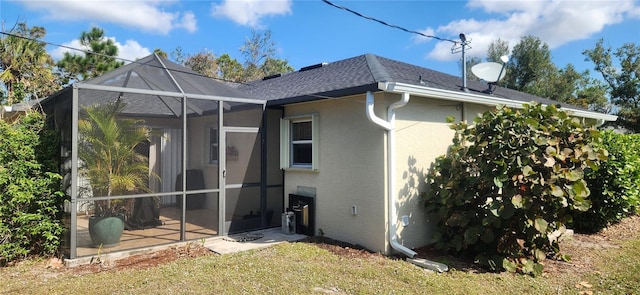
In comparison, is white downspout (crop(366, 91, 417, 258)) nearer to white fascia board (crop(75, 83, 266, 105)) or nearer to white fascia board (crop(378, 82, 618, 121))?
white fascia board (crop(378, 82, 618, 121))

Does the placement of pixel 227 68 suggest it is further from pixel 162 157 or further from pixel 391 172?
pixel 391 172

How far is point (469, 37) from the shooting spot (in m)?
7.78

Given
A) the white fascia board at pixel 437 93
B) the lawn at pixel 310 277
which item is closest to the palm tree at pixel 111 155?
the lawn at pixel 310 277

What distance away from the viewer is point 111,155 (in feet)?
17.9

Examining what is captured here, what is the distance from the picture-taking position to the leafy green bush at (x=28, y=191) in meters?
4.93

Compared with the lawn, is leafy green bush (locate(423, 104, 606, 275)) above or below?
above

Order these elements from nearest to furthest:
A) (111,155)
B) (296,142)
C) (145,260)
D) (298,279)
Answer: (298,279) → (145,260) → (111,155) → (296,142)

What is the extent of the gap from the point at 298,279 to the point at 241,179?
276cm

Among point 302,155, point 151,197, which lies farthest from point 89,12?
point 302,155

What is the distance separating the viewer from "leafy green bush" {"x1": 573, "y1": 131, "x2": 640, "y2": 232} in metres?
7.13

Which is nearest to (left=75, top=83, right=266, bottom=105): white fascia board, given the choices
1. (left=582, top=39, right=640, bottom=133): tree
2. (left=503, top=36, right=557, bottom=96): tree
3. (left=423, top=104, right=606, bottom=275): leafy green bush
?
(left=423, top=104, right=606, bottom=275): leafy green bush

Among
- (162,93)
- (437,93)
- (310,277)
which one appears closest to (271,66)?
(162,93)

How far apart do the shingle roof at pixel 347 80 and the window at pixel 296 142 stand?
1.68 feet

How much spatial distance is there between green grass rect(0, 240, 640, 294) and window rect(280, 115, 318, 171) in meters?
2.12
